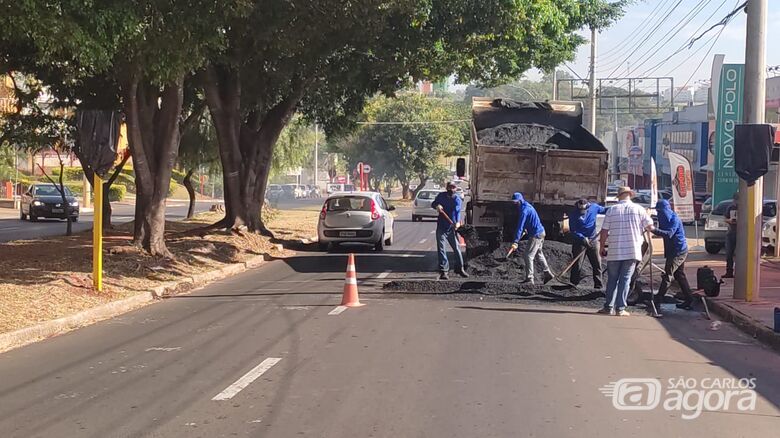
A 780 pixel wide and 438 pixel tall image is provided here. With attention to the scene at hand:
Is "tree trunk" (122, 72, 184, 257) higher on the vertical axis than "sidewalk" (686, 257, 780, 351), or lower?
higher

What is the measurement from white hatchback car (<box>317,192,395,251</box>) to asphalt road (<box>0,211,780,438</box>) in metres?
9.00

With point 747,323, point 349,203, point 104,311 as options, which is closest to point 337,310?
point 104,311

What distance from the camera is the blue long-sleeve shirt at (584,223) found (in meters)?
14.6

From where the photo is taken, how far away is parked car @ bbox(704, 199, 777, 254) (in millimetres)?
22797

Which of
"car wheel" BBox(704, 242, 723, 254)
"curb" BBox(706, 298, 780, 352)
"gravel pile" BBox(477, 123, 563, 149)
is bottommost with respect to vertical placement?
"curb" BBox(706, 298, 780, 352)

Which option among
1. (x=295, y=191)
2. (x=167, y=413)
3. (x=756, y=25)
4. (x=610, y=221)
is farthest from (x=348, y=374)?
(x=295, y=191)

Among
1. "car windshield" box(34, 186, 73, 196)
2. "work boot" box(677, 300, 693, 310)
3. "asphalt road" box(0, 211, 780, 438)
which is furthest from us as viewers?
"car windshield" box(34, 186, 73, 196)

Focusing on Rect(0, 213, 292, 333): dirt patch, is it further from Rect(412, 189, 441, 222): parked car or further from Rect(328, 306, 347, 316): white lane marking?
Rect(412, 189, 441, 222): parked car

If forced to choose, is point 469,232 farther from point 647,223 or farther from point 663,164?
point 663,164

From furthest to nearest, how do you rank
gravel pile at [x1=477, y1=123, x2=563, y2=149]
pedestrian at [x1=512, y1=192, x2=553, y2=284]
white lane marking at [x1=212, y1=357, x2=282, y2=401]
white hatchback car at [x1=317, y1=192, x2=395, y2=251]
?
1. white hatchback car at [x1=317, y1=192, x2=395, y2=251]
2. gravel pile at [x1=477, y1=123, x2=563, y2=149]
3. pedestrian at [x1=512, y1=192, x2=553, y2=284]
4. white lane marking at [x1=212, y1=357, x2=282, y2=401]

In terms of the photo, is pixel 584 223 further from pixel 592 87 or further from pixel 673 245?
pixel 592 87

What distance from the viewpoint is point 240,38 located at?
1753 centimetres

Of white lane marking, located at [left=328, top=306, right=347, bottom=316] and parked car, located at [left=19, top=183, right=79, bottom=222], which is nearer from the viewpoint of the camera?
white lane marking, located at [left=328, top=306, right=347, bottom=316]

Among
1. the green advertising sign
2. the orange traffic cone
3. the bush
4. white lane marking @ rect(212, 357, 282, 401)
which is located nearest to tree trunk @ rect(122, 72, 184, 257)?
the orange traffic cone
